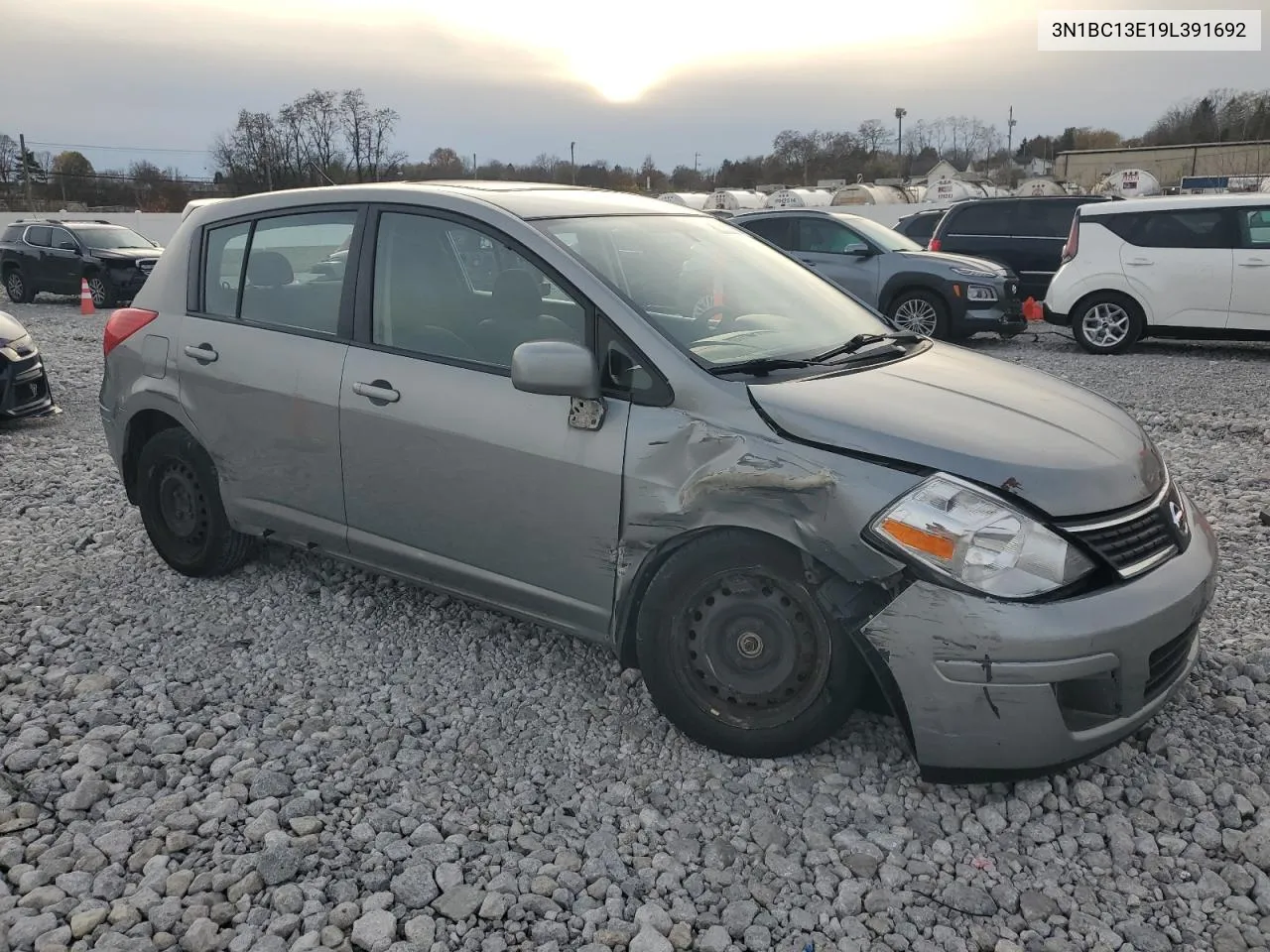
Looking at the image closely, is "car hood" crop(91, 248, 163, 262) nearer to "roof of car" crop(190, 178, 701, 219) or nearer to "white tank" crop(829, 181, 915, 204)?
"roof of car" crop(190, 178, 701, 219)

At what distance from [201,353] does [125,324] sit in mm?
608

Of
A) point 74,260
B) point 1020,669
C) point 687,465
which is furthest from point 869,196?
point 1020,669

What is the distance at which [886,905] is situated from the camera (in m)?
2.53

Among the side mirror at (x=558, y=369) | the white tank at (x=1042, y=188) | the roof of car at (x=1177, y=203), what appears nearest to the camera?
the side mirror at (x=558, y=369)

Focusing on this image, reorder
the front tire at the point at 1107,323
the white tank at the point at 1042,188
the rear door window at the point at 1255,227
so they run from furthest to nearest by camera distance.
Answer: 1. the white tank at the point at 1042,188
2. the front tire at the point at 1107,323
3. the rear door window at the point at 1255,227

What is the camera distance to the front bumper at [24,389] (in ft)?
25.5

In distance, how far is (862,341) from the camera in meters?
3.68

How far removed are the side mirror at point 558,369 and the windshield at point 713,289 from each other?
→ 0.29 metres

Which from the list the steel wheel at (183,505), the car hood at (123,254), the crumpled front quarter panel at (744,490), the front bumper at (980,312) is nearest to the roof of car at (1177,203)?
the front bumper at (980,312)

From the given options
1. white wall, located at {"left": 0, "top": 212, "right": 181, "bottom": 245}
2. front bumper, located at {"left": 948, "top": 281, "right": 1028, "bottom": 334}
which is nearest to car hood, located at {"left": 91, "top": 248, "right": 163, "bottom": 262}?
front bumper, located at {"left": 948, "top": 281, "right": 1028, "bottom": 334}

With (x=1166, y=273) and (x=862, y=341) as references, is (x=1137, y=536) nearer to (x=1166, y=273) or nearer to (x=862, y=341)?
(x=862, y=341)

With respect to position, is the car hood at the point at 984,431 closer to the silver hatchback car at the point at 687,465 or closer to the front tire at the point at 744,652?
the silver hatchback car at the point at 687,465

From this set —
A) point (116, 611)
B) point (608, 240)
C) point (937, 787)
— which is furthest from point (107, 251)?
→ point (937, 787)

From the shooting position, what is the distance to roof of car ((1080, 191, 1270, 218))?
1082cm
